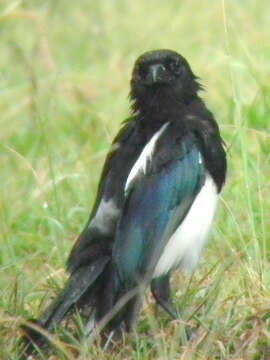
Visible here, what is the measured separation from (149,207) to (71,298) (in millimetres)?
420

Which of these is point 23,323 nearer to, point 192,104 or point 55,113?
point 192,104

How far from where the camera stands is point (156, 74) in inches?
223

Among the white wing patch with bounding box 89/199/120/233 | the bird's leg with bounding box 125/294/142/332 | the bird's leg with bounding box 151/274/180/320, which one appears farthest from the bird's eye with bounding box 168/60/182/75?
the bird's leg with bounding box 125/294/142/332

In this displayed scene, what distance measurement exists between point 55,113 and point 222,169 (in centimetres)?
263

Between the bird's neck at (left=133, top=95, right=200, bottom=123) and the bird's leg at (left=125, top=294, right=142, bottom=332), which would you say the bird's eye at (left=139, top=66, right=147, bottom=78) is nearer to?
the bird's neck at (left=133, top=95, right=200, bottom=123)

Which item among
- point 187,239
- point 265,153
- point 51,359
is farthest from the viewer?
point 265,153

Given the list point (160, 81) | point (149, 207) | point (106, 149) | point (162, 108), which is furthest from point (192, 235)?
point (106, 149)

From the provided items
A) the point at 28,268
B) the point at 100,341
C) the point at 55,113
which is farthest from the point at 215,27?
the point at 100,341

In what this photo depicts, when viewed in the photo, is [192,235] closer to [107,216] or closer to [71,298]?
[107,216]

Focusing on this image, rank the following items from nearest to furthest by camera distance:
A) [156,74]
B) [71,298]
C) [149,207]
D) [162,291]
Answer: [71,298] < [149,207] < [162,291] < [156,74]

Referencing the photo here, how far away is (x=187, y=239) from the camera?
5449mm

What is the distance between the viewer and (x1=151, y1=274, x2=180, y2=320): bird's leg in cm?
548

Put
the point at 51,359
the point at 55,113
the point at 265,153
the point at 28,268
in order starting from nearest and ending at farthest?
the point at 51,359
the point at 28,268
the point at 265,153
the point at 55,113

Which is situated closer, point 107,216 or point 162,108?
point 107,216
